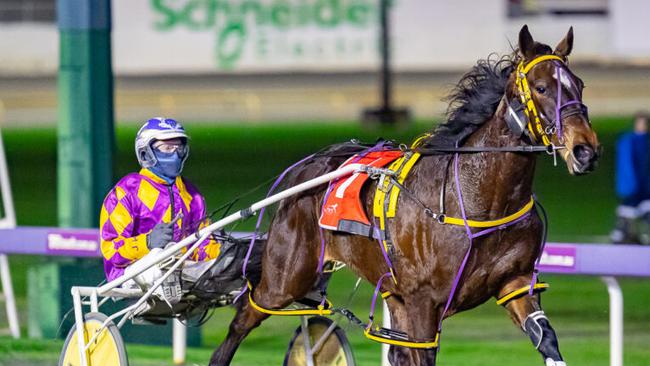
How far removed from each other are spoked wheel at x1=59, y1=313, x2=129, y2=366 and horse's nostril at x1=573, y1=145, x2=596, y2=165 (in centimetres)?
218

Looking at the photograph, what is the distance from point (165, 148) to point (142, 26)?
1293 inches

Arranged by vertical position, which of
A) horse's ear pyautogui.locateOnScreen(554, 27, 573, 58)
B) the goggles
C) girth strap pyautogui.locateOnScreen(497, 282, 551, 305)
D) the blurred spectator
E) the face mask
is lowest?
the blurred spectator

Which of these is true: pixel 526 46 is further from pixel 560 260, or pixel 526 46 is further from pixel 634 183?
pixel 634 183

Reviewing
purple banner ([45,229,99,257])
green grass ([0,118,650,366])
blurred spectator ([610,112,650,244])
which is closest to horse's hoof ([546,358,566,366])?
green grass ([0,118,650,366])

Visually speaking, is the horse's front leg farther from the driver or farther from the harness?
the driver

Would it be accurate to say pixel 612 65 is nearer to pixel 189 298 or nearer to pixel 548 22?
pixel 548 22

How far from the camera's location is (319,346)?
631cm

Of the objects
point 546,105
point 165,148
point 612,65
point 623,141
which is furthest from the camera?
point 612,65

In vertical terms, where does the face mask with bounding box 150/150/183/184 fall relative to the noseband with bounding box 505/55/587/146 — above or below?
below

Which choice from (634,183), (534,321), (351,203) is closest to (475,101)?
(351,203)

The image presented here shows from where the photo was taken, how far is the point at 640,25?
122 feet

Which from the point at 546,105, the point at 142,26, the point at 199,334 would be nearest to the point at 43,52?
the point at 142,26

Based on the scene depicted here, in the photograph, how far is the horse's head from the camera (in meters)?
5.01

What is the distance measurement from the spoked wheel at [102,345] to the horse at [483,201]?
1137mm
